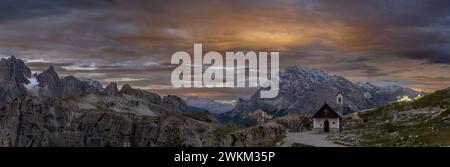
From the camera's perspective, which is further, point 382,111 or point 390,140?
point 382,111

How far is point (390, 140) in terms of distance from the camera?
8894 centimetres
